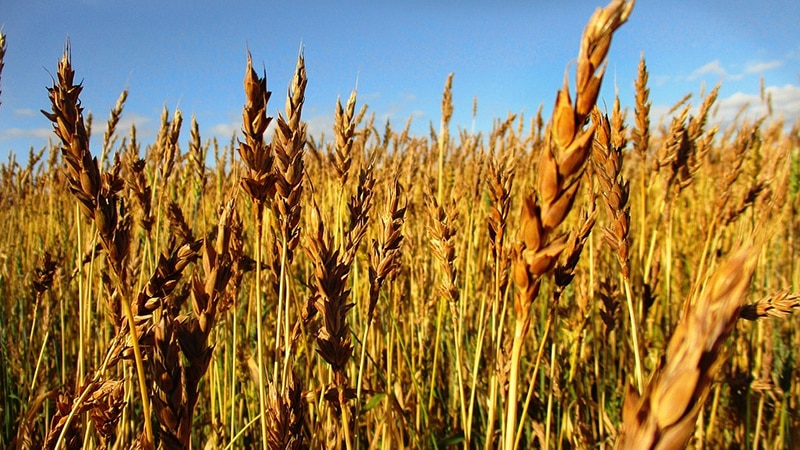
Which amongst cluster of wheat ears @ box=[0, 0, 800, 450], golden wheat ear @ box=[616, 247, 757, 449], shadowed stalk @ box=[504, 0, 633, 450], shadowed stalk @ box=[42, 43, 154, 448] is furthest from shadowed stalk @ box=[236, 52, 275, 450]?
golden wheat ear @ box=[616, 247, 757, 449]

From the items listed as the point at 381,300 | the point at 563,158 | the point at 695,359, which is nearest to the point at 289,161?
the point at 563,158

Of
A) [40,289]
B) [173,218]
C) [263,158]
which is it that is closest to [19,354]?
[40,289]

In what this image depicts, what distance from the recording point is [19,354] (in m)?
2.03

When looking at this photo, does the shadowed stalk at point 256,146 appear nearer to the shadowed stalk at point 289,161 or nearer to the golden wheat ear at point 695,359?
the shadowed stalk at point 289,161

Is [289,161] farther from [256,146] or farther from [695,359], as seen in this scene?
[695,359]

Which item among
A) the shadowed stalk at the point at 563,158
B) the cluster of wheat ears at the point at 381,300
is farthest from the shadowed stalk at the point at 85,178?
the shadowed stalk at the point at 563,158

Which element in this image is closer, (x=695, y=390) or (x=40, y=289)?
(x=695, y=390)

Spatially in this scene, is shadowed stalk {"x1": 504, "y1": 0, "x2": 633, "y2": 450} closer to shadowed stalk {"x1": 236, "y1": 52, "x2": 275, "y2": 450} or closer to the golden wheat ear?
the golden wheat ear

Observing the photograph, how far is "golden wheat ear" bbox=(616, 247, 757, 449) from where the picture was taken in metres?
0.35

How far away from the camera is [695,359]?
0.34 m

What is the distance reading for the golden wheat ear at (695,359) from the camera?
13.6 inches

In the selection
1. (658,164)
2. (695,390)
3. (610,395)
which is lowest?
(610,395)

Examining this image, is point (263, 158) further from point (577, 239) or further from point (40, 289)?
point (40, 289)

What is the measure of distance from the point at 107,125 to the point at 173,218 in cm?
67
